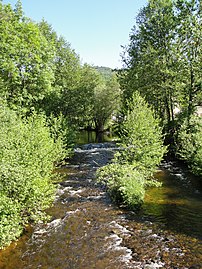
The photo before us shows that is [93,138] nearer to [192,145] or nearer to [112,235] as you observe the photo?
[192,145]

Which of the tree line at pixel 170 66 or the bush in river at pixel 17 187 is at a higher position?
the tree line at pixel 170 66

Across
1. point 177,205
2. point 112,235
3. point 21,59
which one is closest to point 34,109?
point 21,59

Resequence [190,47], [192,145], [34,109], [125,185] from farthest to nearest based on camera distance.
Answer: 1. [190,47]
2. [34,109]
3. [192,145]
4. [125,185]

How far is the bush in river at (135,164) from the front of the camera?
49.9 feet

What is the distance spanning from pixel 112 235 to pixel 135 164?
634 centimetres

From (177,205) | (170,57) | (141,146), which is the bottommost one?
(177,205)

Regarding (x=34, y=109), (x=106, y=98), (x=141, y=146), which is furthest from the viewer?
(x=106, y=98)

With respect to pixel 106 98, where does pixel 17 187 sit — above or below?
below

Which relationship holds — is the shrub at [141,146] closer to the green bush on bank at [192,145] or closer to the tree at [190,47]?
the green bush on bank at [192,145]

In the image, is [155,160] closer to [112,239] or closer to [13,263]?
[112,239]

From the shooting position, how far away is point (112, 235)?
12086 millimetres

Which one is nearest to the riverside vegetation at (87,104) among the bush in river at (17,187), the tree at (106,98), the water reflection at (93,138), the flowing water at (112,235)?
the bush in river at (17,187)

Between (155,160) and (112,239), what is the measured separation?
824 centimetres

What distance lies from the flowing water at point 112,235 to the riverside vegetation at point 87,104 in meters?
0.90
